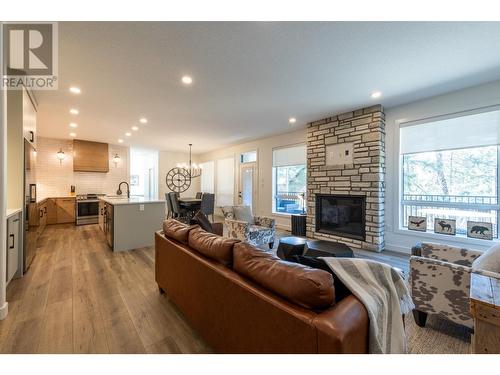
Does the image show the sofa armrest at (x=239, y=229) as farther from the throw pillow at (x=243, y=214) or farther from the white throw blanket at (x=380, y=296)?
the white throw blanket at (x=380, y=296)

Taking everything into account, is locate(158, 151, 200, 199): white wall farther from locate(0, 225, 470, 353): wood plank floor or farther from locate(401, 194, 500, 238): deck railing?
locate(401, 194, 500, 238): deck railing

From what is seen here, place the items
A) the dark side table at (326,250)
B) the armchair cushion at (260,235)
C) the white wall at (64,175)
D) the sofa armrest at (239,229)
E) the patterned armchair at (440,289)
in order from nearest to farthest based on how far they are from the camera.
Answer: the patterned armchair at (440,289) → the dark side table at (326,250) → the sofa armrest at (239,229) → the armchair cushion at (260,235) → the white wall at (64,175)

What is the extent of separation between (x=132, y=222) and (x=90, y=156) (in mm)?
4425

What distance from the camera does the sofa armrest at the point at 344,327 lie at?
842 mm

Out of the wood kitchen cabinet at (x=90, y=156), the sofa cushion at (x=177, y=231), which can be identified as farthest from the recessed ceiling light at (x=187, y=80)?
the wood kitchen cabinet at (x=90, y=156)

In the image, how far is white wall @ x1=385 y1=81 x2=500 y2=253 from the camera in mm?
3206

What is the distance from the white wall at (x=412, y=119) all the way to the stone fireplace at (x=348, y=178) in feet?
0.48

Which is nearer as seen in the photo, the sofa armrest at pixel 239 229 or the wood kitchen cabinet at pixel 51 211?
the sofa armrest at pixel 239 229

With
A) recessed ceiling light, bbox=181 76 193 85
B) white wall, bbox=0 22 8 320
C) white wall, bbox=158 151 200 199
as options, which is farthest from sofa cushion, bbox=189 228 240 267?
white wall, bbox=158 151 200 199

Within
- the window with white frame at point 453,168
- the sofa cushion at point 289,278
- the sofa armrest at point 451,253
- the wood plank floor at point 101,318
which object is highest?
the window with white frame at point 453,168

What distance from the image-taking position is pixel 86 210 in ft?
20.7

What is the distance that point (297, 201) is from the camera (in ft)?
19.5

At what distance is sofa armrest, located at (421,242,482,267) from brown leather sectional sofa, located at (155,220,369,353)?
5.99 ft

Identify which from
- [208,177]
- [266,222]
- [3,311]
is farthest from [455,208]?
[208,177]
